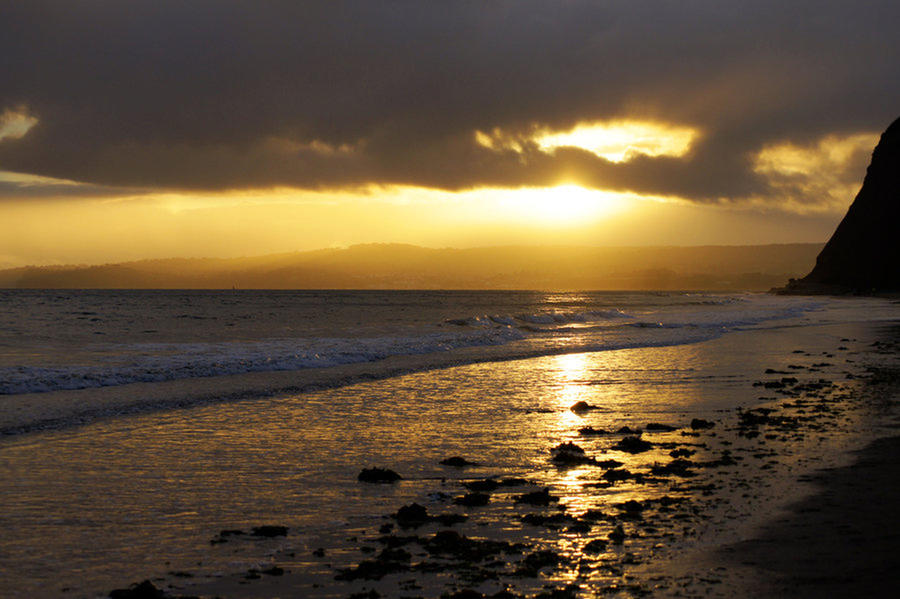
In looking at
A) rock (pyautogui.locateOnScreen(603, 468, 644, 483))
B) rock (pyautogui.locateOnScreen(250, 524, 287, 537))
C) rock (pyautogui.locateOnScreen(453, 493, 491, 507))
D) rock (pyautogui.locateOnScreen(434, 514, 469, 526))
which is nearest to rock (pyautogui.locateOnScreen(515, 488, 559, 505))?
rock (pyautogui.locateOnScreen(453, 493, 491, 507))

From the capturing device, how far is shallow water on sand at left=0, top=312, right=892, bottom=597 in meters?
6.61

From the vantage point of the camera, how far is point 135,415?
14.3 metres

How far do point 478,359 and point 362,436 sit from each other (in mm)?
15071

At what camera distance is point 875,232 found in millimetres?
122375

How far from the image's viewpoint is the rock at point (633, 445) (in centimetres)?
1090

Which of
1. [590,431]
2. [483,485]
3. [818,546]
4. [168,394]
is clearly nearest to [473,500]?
[483,485]

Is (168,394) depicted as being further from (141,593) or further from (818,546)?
(818,546)

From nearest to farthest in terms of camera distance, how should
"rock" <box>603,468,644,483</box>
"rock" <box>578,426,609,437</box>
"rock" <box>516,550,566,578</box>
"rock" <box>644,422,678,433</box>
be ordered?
"rock" <box>516,550,566,578</box>, "rock" <box>603,468,644,483</box>, "rock" <box>578,426,609,437</box>, "rock" <box>644,422,678,433</box>

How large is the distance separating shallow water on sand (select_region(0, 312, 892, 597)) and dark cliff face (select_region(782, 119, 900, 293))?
11865 cm

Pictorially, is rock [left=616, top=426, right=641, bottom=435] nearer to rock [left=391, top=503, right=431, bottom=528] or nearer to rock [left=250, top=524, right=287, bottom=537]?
rock [left=391, top=503, right=431, bottom=528]

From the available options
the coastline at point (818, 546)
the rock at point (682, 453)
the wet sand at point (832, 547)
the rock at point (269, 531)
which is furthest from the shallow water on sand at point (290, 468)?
the wet sand at point (832, 547)

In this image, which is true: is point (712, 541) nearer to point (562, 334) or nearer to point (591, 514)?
point (591, 514)

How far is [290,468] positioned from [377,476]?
1465 millimetres

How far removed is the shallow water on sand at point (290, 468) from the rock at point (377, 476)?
15 cm
